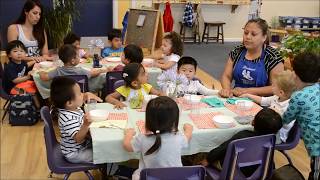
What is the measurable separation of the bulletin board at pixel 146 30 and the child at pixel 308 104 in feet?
10.5

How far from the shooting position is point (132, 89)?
2619 millimetres

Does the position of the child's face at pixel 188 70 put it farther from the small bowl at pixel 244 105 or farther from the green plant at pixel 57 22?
the green plant at pixel 57 22

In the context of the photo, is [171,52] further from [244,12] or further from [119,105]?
[244,12]

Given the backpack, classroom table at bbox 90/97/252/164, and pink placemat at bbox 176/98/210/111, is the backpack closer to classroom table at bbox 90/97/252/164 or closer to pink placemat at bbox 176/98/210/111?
classroom table at bbox 90/97/252/164

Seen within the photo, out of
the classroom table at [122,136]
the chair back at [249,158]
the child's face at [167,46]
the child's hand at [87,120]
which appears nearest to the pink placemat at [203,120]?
the classroom table at [122,136]

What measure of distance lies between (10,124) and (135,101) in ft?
6.85

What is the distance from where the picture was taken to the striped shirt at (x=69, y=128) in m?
2.15

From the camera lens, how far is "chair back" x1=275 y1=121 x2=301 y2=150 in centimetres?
245

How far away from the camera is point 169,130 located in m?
1.84

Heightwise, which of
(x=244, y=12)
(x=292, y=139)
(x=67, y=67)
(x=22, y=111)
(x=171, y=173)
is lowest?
(x=22, y=111)

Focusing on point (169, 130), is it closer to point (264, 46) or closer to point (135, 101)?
point (135, 101)

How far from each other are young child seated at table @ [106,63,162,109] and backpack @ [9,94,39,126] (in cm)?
161

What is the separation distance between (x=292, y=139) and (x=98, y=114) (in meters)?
1.37

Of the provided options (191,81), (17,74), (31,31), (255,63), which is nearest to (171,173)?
(191,81)
